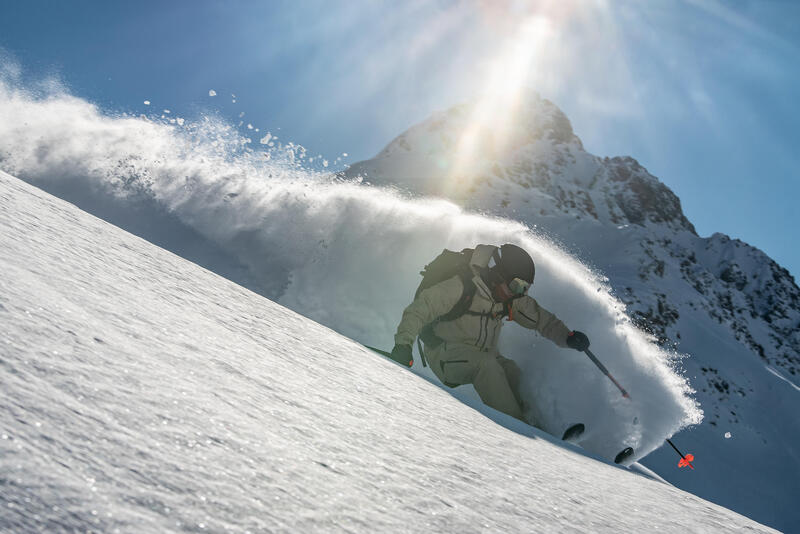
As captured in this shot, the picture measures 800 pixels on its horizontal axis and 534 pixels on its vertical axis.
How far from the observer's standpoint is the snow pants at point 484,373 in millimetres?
4391

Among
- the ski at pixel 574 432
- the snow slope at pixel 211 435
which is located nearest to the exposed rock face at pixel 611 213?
the ski at pixel 574 432

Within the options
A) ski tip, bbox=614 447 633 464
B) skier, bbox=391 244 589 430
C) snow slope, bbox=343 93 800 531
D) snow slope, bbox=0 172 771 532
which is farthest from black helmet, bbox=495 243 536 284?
snow slope, bbox=343 93 800 531

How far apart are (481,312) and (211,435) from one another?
419 centimetres

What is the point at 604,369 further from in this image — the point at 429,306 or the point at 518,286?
the point at 429,306

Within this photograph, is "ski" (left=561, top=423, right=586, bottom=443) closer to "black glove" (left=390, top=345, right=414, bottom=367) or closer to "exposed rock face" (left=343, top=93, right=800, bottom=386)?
"black glove" (left=390, top=345, right=414, bottom=367)

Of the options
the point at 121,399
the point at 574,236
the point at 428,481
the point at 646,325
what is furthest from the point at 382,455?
the point at 574,236

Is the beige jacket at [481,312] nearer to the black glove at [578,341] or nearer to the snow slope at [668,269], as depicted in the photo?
the black glove at [578,341]

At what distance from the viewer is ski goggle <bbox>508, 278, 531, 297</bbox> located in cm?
454

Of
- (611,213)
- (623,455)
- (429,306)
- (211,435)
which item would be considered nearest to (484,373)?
(429,306)

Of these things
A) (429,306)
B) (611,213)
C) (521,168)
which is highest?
(521,168)

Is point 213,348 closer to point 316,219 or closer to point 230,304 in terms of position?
point 230,304

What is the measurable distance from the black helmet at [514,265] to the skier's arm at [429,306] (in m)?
0.47

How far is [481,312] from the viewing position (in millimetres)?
4762

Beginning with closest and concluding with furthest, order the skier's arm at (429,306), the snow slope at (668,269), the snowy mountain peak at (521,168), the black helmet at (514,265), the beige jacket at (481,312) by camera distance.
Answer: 1. the skier's arm at (429,306)
2. the beige jacket at (481,312)
3. the black helmet at (514,265)
4. the snow slope at (668,269)
5. the snowy mountain peak at (521,168)
